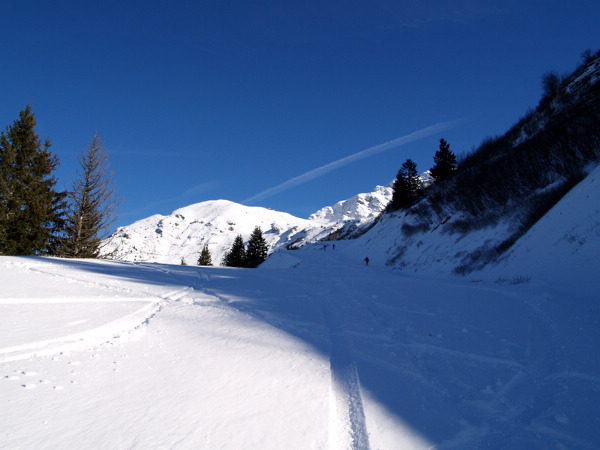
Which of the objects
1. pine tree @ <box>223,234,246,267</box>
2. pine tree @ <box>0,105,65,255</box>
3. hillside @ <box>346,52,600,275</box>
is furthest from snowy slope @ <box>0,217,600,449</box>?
pine tree @ <box>223,234,246,267</box>

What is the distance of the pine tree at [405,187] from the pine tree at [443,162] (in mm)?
3280

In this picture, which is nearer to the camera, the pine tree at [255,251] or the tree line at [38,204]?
the tree line at [38,204]

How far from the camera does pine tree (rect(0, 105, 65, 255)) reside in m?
14.0

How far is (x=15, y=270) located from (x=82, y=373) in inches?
271

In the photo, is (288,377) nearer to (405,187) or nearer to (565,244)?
(565,244)

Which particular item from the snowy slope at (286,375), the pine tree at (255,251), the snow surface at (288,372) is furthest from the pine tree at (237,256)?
the snowy slope at (286,375)

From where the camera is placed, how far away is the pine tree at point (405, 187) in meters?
35.1

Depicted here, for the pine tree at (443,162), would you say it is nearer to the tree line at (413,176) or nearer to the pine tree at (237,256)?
the tree line at (413,176)

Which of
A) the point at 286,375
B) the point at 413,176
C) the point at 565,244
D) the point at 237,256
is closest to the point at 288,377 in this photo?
the point at 286,375

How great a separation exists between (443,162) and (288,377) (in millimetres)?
34209

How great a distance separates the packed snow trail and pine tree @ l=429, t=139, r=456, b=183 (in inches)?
1150

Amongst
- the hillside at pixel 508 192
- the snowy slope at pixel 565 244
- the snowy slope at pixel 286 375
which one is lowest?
the snowy slope at pixel 286 375

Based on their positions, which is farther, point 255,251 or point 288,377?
point 255,251

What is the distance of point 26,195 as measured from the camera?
14.5 metres
